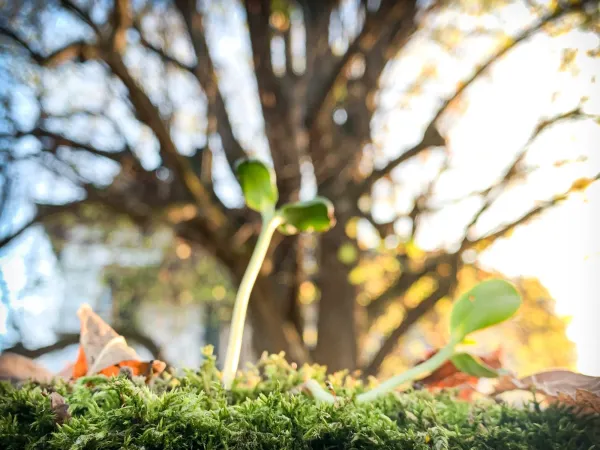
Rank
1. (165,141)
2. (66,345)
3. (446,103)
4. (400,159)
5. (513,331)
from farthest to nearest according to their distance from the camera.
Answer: (513,331)
(400,159)
(446,103)
(66,345)
(165,141)

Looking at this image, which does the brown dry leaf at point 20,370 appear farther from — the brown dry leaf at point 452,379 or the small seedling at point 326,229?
the brown dry leaf at point 452,379

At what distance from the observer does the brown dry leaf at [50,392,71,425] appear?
12.4 inches

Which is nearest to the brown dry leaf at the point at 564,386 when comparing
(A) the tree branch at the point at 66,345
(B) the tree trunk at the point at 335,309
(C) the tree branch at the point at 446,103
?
(A) the tree branch at the point at 66,345

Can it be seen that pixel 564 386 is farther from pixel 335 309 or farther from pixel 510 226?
pixel 335 309

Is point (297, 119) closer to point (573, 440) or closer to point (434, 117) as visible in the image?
point (434, 117)

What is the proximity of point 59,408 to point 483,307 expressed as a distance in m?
0.32

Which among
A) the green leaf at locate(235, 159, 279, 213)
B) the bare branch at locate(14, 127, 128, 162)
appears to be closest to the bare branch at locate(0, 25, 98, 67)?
the bare branch at locate(14, 127, 128, 162)

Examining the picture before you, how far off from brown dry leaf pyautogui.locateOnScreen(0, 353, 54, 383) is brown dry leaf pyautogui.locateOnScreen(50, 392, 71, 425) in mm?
123

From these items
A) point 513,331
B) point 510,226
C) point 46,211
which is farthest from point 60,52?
point 513,331

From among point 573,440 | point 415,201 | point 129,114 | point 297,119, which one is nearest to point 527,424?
point 573,440

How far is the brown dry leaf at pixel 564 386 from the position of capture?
15.0 inches

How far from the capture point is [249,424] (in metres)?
0.30

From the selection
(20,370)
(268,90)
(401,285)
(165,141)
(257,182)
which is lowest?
(20,370)

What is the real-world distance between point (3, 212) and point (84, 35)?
87 centimetres
